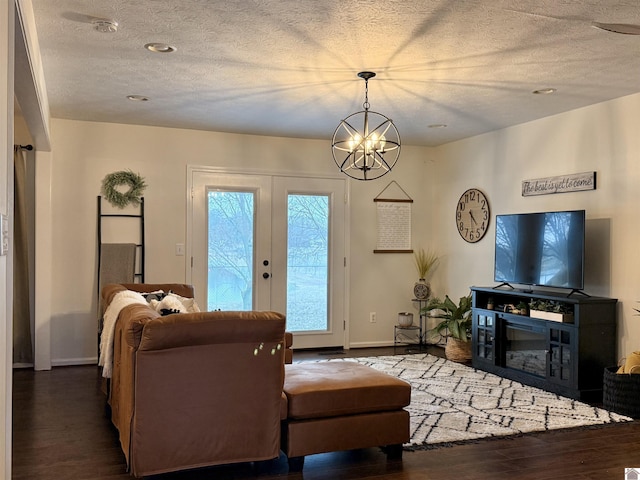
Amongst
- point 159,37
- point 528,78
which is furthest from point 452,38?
point 159,37

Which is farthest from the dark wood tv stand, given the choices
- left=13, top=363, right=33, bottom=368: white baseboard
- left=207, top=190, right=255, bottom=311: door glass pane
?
left=13, top=363, right=33, bottom=368: white baseboard

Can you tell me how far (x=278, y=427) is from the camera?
125 inches

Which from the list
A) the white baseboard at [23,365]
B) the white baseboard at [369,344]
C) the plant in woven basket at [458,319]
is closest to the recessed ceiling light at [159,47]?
the white baseboard at [23,365]

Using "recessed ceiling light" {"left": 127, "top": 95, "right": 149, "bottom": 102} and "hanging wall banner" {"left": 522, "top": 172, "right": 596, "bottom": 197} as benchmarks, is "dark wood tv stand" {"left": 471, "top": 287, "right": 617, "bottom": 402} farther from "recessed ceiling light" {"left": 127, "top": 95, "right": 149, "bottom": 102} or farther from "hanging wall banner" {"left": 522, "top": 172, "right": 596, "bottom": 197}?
"recessed ceiling light" {"left": 127, "top": 95, "right": 149, "bottom": 102}

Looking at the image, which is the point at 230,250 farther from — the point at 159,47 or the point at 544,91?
the point at 544,91

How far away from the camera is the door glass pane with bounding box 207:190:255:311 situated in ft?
21.3

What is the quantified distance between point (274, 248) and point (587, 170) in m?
3.29

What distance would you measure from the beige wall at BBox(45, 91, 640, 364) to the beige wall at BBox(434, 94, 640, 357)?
0.01 meters

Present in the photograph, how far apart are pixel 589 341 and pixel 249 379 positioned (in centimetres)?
299

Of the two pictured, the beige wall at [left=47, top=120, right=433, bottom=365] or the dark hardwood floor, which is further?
the beige wall at [left=47, top=120, right=433, bottom=365]

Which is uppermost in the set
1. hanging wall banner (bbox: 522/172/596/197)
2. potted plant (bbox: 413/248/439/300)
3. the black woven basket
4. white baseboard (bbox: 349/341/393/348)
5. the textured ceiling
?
the textured ceiling

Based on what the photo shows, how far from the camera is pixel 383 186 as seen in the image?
7.21 metres

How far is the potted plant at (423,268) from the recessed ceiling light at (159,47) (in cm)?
440

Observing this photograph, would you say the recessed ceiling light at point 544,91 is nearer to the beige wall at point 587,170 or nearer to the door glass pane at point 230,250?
the beige wall at point 587,170
